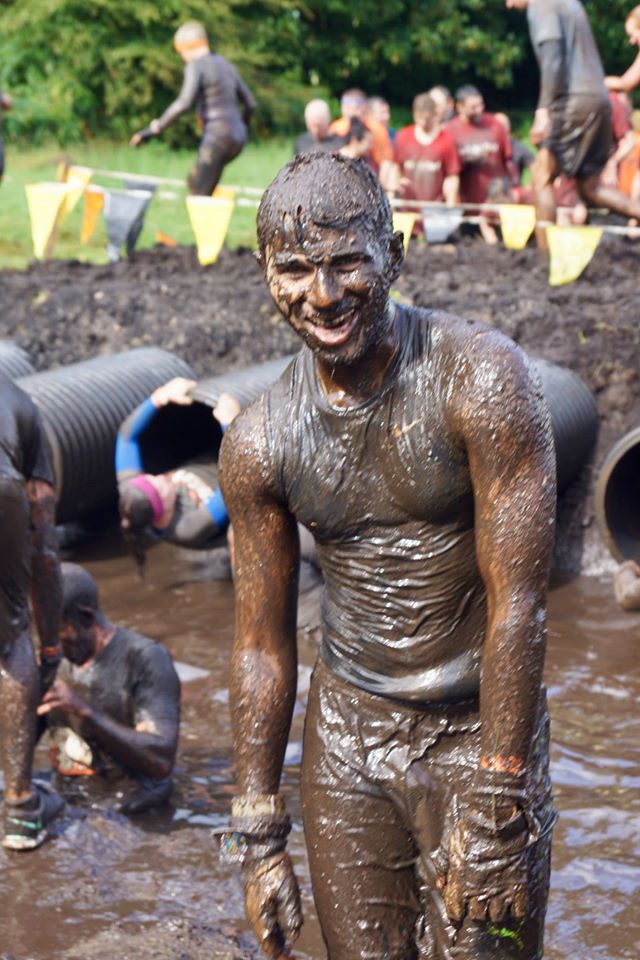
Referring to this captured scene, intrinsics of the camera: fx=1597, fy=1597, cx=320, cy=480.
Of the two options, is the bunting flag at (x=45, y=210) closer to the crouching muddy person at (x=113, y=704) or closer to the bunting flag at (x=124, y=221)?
the bunting flag at (x=124, y=221)

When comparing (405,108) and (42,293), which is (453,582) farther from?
(405,108)

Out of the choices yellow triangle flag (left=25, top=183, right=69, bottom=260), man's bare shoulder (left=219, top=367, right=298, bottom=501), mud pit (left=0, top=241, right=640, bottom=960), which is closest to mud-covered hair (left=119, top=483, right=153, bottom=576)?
mud pit (left=0, top=241, right=640, bottom=960)

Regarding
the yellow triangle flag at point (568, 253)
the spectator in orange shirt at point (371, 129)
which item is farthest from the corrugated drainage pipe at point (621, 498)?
the spectator in orange shirt at point (371, 129)

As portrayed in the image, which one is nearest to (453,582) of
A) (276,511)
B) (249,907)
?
(276,511)

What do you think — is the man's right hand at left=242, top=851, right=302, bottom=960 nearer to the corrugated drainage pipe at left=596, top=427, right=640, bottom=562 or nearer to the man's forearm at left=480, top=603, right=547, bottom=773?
the man's forearm at left=480, top=603, right=547, bottom=773

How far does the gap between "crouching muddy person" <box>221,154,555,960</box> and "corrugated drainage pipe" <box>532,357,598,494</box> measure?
5782mm

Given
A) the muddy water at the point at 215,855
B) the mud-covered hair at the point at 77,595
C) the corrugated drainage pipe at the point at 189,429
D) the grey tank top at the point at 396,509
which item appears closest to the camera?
the grey tank top at the point at 396,509

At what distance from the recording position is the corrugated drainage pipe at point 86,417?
9984 mm

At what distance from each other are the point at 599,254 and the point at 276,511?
889cm

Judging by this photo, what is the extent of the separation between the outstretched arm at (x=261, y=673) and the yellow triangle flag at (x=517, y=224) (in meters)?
9.61

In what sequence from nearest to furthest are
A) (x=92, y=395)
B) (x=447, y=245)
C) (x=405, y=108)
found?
(x=92, y=395) < (x=447, y=245) < (x=405, y=108)

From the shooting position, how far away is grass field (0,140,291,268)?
18.7 metres

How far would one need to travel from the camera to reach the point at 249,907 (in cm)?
368

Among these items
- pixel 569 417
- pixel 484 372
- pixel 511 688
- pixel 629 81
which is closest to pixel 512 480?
pixel 484 372
